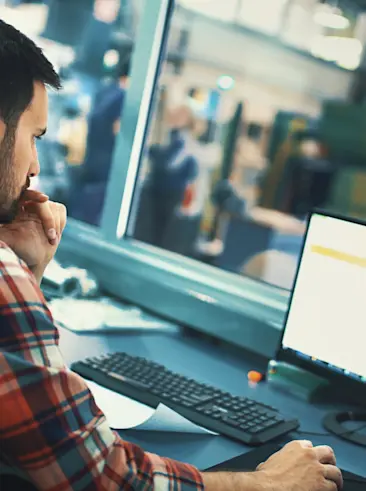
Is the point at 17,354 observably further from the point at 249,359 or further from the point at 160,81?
the point at 160,81

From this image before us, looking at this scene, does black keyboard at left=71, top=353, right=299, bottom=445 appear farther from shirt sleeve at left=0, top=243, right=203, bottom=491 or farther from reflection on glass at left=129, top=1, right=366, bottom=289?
reflection on glass at left=129, top=1, right=366, bottom=289

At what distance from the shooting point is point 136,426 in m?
1.47

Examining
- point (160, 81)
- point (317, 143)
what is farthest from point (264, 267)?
point (317, 143)

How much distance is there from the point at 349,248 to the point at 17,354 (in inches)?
36.4

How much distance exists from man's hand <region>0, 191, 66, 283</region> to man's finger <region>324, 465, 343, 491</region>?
0.65 m

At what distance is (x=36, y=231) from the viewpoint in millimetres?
1443

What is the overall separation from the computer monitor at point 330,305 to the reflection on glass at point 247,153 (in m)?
0.43

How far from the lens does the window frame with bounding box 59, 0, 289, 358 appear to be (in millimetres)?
2121

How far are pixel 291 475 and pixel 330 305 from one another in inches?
21.2

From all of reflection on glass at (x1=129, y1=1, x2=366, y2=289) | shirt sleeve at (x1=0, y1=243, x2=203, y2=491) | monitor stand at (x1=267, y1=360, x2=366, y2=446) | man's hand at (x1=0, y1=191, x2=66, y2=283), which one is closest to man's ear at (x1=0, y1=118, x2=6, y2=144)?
shirt sleeve at (x1=0, y1=243, x2=203, y2=491)

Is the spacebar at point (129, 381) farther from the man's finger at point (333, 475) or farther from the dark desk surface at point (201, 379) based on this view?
the man's finger at point (333, 475)

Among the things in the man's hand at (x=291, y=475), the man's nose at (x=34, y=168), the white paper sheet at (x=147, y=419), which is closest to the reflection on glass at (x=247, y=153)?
the white paper sheet at (x=147, y=419)

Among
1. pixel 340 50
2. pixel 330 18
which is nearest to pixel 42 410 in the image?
pixel 330 18

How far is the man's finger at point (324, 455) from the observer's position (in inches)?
52.4
